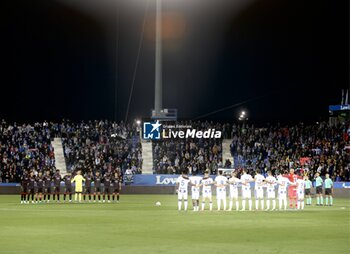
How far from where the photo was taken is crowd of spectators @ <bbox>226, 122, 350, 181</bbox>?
6128 cm

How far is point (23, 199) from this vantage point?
158 feet

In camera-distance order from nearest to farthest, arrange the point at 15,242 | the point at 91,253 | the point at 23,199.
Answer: the point at 91,253 < the point at 15,242 < the point at 23,199

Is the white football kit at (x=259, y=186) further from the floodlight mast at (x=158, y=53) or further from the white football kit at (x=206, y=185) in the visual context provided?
the floodlight mast at (x=158, y=53)

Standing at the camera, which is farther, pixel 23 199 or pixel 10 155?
pixel 10 155

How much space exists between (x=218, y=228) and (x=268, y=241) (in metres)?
4.73

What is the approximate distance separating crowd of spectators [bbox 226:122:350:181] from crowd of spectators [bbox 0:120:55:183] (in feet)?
57.8

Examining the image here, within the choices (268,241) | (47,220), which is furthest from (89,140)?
(268,241)

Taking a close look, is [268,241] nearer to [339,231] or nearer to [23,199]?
[339,231]

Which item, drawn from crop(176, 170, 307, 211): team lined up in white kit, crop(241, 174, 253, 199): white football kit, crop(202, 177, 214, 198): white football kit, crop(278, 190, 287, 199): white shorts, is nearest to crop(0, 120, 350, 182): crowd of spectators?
→ crop(278, 190, 287, 199): white shorts

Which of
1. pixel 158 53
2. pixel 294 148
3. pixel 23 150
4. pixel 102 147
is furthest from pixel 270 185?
pixel 23 150

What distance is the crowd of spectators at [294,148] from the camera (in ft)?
201

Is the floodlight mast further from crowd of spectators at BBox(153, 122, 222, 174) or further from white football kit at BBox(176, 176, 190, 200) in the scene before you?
white football kit at BBox(176, 176, 190, 200)

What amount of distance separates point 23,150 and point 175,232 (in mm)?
47635

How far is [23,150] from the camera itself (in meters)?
69.9
